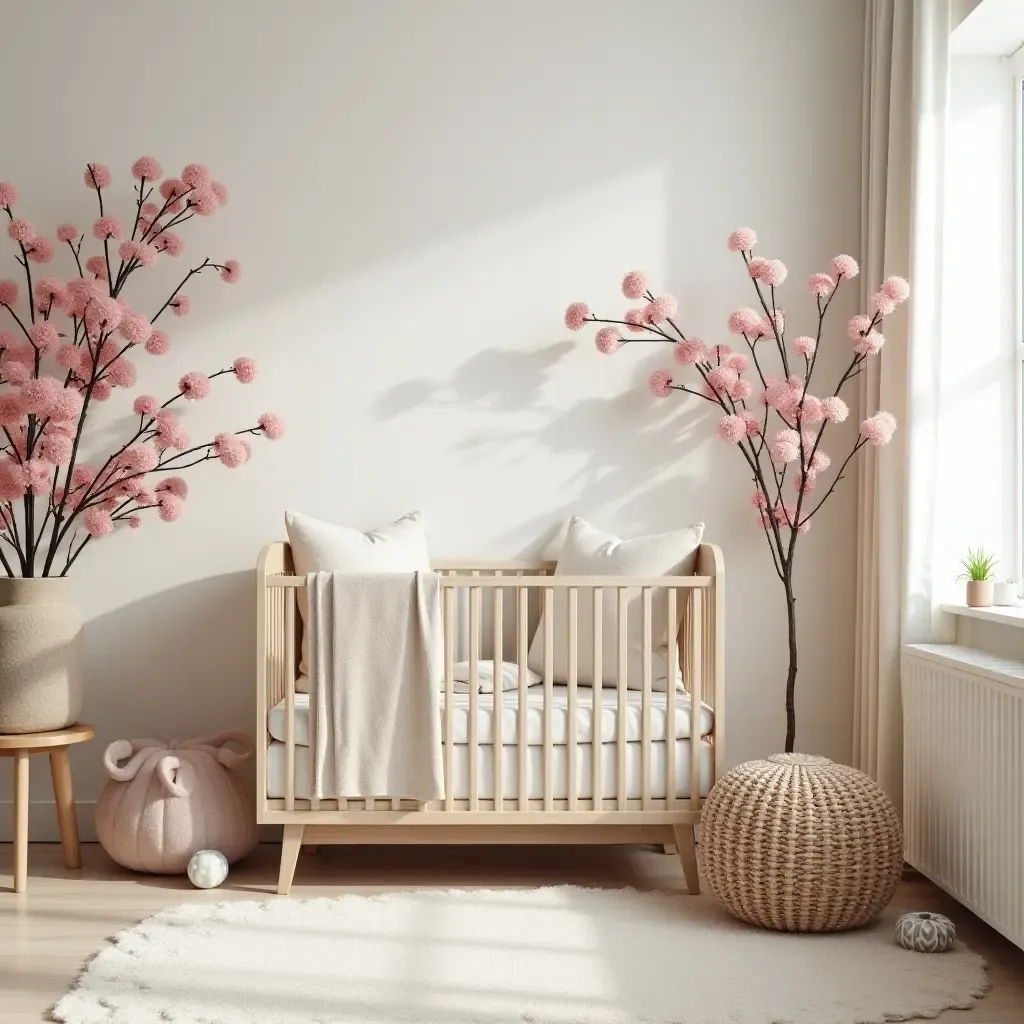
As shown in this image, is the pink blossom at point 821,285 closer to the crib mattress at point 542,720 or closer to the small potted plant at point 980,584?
the small potted plant at point 980,584

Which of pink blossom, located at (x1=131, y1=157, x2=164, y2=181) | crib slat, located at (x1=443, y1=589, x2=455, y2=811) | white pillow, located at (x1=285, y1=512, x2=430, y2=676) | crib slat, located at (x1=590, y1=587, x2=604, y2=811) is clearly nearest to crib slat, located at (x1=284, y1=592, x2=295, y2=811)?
white pillow, located at (x1=285, y1=512, x2=430, y2=676)

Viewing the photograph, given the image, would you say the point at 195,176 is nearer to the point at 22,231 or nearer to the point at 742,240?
the point at 22,231

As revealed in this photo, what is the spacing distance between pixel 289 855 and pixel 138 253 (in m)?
1.46

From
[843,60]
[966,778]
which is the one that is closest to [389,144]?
[843,60]

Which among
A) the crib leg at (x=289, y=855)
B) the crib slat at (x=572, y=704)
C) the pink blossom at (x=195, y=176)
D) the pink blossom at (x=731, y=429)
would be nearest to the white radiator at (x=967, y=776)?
the pink blossom at (x=731, y=429)

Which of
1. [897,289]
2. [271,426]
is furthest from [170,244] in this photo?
[897,289]

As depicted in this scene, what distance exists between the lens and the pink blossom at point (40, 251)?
2.87 metres

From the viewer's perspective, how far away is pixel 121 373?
2.90 metres

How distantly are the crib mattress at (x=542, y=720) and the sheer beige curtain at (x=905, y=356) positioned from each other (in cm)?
49

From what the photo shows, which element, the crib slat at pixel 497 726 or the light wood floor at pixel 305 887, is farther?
the crib slat at pixel 497 726

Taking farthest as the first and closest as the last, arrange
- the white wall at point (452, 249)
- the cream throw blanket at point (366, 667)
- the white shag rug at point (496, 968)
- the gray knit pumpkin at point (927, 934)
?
the white wall at point (452, 249) < the cream throw blanket at point (366, 667) < the gray knit pumpkin at point (927, 934) < the white shag rug at point (496, 968)

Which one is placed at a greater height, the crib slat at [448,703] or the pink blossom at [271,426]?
the pink blossom at [271,426]

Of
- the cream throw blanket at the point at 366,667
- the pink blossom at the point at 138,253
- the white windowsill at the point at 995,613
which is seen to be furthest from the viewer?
the pink blossom at the point at 138,253

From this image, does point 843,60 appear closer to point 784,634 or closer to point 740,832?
point 784,634
